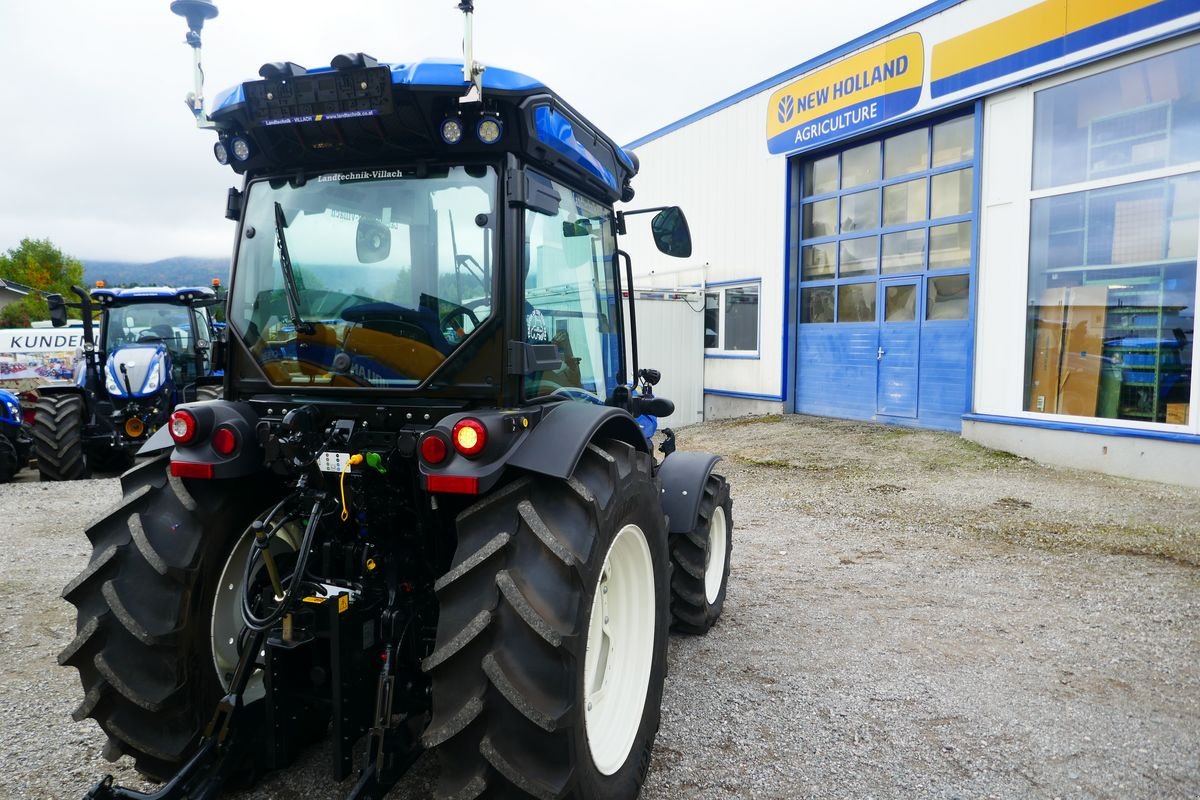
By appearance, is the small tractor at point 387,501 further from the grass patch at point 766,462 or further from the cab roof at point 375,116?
the grass patch at point 766,462

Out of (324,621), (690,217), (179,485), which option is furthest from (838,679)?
(690,217)

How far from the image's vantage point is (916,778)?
299cm

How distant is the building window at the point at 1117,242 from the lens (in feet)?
26.4

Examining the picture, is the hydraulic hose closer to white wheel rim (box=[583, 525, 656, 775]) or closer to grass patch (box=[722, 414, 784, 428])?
white wheel rim (box=[583, 525, 656, 775])

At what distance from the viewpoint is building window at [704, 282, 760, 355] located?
14.4m

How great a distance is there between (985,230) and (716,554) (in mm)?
7486

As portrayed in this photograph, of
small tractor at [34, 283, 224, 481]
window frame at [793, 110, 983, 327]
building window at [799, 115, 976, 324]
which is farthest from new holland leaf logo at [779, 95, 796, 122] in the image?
small tractor at [34, 283, 224, 481]

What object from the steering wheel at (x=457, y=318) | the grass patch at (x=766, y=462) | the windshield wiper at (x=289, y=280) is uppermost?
the windshield wiper at (x=289, y=280)

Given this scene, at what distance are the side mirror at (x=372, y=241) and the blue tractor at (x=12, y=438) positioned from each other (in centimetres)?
917

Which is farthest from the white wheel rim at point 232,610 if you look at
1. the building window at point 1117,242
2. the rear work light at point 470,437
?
the building window at point 1117,242

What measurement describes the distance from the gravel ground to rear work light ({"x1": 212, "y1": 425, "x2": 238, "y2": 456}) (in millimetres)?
1256

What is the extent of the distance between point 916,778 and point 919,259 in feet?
31.8

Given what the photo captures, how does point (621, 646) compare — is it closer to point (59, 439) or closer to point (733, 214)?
point (59, 439)

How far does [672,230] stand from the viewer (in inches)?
154
